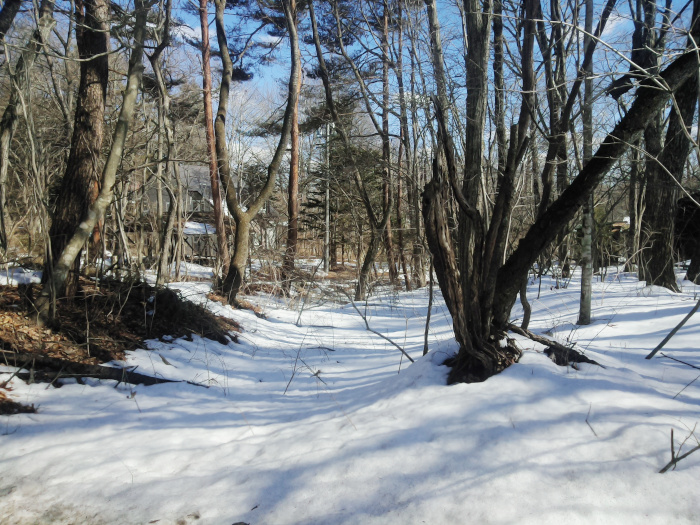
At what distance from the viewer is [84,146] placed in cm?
523

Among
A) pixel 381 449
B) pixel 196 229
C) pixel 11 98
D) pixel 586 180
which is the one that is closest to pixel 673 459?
pixel 381 449

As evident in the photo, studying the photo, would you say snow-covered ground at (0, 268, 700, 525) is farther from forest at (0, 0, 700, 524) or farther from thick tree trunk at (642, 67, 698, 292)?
thick tree trunk at (642, 67, 698, 292)

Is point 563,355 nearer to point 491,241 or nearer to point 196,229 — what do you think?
point 491,241

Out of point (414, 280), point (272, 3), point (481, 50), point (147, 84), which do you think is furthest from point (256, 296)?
point (481, 50)

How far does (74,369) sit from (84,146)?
282 centimetres

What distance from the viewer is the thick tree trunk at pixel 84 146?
497cm

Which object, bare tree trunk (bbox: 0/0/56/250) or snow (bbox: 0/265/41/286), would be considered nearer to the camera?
bare tree trunk (bbox: 0/0/56/250)

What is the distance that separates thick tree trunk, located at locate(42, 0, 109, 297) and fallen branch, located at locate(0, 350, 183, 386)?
1.17 meters

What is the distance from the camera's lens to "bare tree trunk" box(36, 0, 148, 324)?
450cm

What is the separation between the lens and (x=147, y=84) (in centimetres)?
→ 1315

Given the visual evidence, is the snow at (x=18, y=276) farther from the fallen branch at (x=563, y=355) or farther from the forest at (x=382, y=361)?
the fallen branch at (x=563, y=355)

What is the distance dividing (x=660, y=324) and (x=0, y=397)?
255 inches

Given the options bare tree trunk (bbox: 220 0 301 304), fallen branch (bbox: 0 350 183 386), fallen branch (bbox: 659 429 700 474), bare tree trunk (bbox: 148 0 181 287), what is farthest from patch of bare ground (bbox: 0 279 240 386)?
fallen branch (bbox: 659 429 700 474)

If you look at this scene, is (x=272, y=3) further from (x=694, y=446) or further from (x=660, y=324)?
(x=694, y=446)
